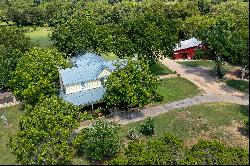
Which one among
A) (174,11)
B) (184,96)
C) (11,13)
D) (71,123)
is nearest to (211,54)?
(184,96)

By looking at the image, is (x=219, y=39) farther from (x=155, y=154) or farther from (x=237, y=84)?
(x=155, y=154)

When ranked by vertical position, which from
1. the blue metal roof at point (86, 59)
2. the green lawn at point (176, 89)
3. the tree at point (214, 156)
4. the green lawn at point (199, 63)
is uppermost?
the blue metal roof at point (86, 59)

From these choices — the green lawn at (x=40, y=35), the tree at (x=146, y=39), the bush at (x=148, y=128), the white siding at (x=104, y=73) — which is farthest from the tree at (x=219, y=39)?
the green lawn at (x=40, y=35)

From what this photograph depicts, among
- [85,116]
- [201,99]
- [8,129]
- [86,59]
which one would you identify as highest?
[86,59]

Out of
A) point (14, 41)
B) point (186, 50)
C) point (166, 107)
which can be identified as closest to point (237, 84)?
point (166, 107)

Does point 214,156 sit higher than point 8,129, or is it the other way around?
point 214,156

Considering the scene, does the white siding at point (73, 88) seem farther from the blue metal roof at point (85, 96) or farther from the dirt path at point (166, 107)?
the dirt path at point (166, 107)

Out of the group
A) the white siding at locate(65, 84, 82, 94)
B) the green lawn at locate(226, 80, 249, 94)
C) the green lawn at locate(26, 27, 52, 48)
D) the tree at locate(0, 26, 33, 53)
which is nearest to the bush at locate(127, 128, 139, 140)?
the white siding at locate(65, 84, 82, 94)

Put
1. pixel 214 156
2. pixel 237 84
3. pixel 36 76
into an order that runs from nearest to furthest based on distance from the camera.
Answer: pixel 214 156 → pixel 36 76 → pixel 237 84
